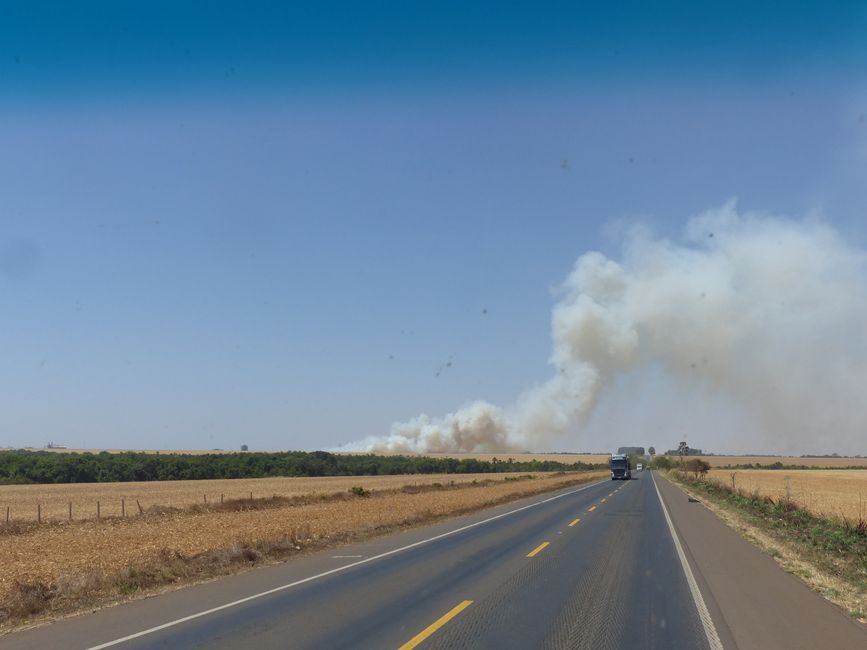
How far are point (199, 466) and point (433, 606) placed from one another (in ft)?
335

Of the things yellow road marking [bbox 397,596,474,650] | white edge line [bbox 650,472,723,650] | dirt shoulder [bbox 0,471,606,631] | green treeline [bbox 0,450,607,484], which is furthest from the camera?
green treeline [bbox 0,450,607,484]

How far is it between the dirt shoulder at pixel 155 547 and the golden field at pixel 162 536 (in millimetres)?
36

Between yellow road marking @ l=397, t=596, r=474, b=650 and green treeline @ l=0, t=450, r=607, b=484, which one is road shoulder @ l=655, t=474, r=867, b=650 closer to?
yellow road marking @ l=397, t=596, r=474, b=650

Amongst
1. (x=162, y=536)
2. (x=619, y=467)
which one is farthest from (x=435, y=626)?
(x=619, y=467)

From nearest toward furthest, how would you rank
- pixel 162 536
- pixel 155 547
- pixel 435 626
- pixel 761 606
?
pixel 435 626 → pixel 761 606 → pixel 155 547 → pixel 162 536

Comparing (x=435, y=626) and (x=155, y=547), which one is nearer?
(x=435, y=626)

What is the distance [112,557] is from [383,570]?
8.47 meters

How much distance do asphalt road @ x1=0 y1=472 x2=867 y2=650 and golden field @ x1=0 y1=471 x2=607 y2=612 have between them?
9.79ft

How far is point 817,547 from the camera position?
64.8 feet

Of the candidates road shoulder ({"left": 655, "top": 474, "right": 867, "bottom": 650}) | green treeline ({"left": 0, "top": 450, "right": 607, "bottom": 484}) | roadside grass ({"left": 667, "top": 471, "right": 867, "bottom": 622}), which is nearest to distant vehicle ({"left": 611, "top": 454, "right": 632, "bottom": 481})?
green treeline ({"left": 0, "top": 450, "right": 607, "bottom": 484})

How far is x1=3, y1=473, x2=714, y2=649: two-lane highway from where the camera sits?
9.45 meters

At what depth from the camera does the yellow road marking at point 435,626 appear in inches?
353

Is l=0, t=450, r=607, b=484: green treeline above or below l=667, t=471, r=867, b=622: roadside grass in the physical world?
below

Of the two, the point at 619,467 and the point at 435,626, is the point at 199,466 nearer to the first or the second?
the point at 619,467
